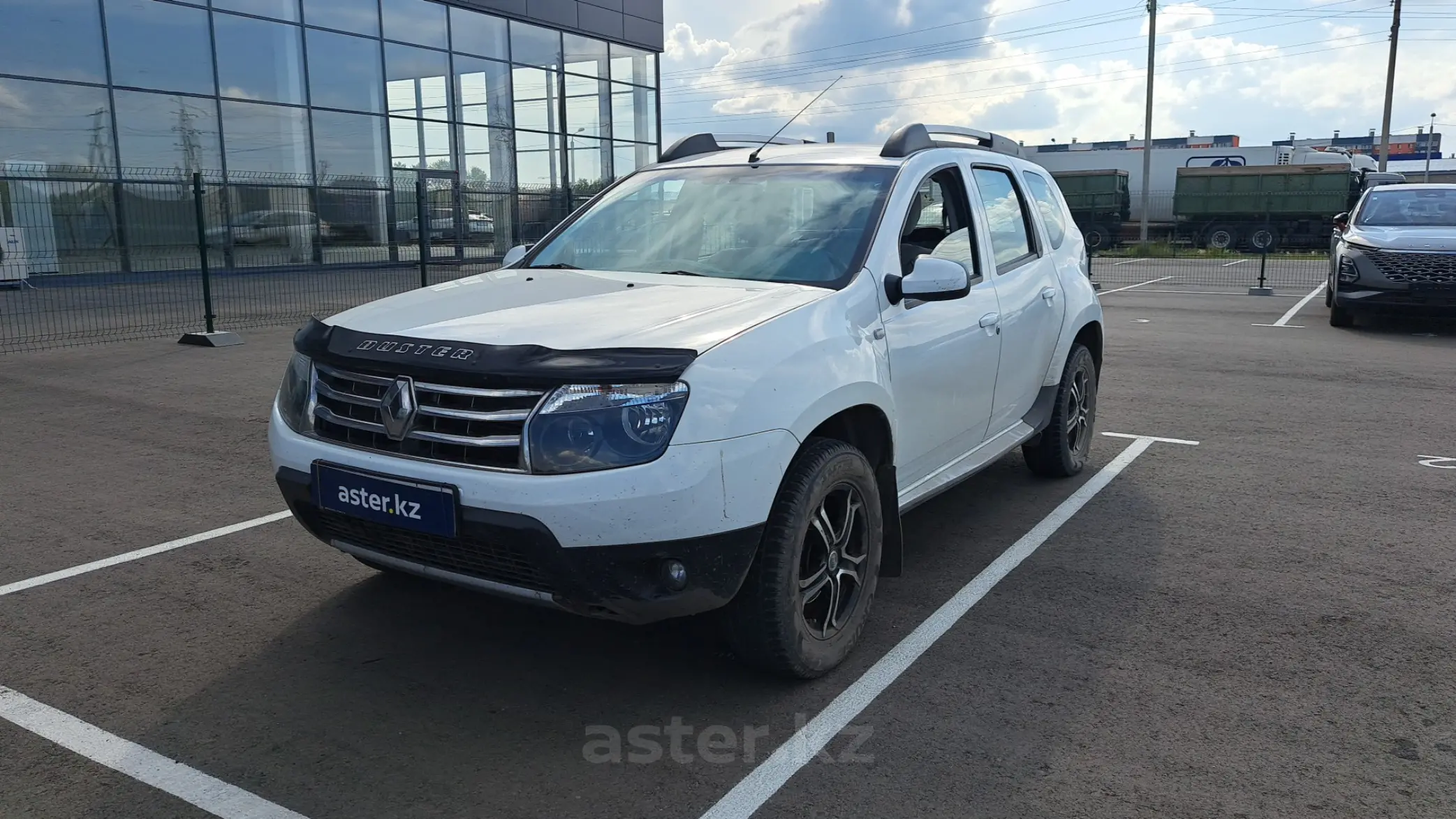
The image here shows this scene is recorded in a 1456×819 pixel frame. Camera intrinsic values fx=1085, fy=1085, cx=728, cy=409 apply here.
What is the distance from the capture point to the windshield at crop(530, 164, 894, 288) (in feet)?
13.3

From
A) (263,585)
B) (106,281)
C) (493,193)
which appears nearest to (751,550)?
(263,585)

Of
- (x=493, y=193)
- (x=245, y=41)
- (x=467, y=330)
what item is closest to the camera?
(x=467, y=330)

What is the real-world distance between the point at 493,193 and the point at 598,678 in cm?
1711

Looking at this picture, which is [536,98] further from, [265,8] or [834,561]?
[834,561]

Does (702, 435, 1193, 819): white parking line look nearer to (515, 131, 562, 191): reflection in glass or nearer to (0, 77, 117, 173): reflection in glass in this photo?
(0, 77, 117, 173): reflection in glass

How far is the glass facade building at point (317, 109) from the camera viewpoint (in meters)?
18.3

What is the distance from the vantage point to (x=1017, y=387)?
5.16 meters

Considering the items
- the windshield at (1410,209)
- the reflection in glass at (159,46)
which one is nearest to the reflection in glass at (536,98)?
the reflection in glass at (159,46)

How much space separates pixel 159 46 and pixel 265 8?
8.15ft

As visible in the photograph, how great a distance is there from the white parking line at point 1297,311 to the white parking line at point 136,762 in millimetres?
13490

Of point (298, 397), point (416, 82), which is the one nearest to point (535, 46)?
point (416, 82)

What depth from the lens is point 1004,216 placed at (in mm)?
5258

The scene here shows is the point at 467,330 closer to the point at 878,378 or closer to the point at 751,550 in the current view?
the point at 751,550

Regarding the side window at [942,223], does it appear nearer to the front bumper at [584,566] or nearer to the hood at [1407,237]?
the front bumper at [584,566]
